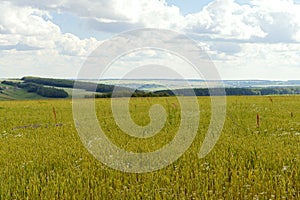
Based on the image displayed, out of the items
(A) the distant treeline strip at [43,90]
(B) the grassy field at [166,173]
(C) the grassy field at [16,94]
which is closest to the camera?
→ (B) the grassy field at [166,173]

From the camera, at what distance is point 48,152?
9.72m

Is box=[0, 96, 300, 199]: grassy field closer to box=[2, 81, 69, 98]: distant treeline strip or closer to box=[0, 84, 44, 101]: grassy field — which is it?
box=[2, 81, 69, 98]: distant treeline strip

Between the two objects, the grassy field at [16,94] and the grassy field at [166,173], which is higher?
the grassy field at [16,94]

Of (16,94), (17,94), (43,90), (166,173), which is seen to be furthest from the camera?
(17,94)

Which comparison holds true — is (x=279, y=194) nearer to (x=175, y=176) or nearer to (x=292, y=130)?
(x=175, y=176)

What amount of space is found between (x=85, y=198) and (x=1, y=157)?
4631 mm

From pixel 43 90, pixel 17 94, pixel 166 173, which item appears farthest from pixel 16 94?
pixel 166 173

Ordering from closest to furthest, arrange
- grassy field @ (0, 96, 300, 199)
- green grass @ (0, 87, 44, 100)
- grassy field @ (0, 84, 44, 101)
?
1. grassy field @ (0, 96, 300, 199)
2. green grass @ (0, 87, 44, 100)
3. grassy field @ (0, 84, 44, 101)

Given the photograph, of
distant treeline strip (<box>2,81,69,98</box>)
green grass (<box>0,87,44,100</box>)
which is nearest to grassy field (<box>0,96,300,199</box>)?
distant treeline strip (<box>2,81,69,98</box>)

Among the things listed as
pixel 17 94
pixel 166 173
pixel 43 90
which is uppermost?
pixel 43 90

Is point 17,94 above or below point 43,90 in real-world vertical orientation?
below

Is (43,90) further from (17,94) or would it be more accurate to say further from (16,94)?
(16,94)

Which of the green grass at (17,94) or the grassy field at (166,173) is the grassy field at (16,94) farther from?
the grassy field at (166,173)

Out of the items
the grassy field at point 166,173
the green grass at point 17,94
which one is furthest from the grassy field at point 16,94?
the grassy field at point 166,173
